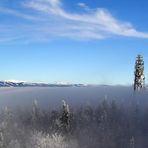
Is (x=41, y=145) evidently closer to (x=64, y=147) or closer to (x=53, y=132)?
(x=64, y=147)

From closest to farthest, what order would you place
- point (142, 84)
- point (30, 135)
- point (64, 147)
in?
point (142, 84), point (64, 147), point (30, 135)

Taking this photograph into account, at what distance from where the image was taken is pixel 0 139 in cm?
18275

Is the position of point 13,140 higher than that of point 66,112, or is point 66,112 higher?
point 66,112

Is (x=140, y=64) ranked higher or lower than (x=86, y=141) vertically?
higher

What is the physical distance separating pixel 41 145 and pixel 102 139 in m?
32.1

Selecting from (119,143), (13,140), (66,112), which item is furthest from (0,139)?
(119,143)

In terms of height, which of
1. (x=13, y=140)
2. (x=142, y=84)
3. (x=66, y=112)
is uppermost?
(x=142, y=84)

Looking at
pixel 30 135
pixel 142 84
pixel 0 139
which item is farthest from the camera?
pixel 30 135

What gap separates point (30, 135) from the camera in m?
195

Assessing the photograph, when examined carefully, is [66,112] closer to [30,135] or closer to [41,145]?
[41,145]

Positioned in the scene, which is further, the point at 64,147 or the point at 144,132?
the point at 144,132

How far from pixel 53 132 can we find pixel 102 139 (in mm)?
22825

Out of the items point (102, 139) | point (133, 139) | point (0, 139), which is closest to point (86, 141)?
point (102, 139)

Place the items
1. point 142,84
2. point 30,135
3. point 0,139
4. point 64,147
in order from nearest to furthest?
point 142,84 < point 64,147 < point 0,139 < point 30,135
